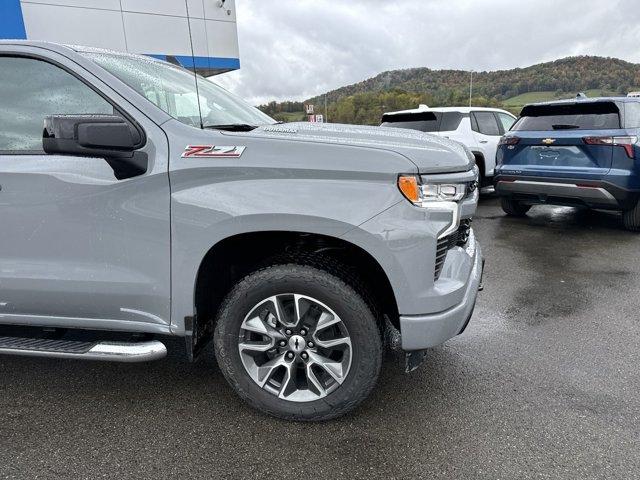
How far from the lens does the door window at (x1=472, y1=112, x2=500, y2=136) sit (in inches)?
359

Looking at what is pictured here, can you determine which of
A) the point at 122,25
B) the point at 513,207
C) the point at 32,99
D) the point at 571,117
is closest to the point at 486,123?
the point at 513,207

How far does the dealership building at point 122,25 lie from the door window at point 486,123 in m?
6.62

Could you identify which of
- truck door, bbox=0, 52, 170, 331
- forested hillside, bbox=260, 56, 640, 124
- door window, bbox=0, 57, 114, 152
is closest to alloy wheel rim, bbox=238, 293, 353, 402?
truck door, bbox=0, 52, 170, 331

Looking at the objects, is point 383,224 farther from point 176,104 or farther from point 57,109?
point 57,109

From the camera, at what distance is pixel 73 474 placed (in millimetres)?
2123

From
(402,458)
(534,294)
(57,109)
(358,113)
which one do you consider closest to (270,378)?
(402,458)

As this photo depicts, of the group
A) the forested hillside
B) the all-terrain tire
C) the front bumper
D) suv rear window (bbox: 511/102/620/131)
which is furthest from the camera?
the forested hillside

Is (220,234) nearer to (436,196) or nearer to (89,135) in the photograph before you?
(89,135)

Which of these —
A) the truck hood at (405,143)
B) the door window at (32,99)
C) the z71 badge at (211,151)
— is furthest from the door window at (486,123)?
→ the door window at (32,99)

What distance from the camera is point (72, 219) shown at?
2391 millimetres

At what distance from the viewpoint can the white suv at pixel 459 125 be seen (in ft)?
29.0

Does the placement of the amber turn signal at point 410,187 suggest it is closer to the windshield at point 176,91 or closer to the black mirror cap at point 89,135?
the windshield at point 176,91

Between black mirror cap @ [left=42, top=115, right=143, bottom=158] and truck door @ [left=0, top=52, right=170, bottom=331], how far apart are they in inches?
4.1

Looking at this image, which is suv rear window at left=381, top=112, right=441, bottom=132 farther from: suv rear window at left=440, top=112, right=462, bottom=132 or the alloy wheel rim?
the alloy wheel rim
